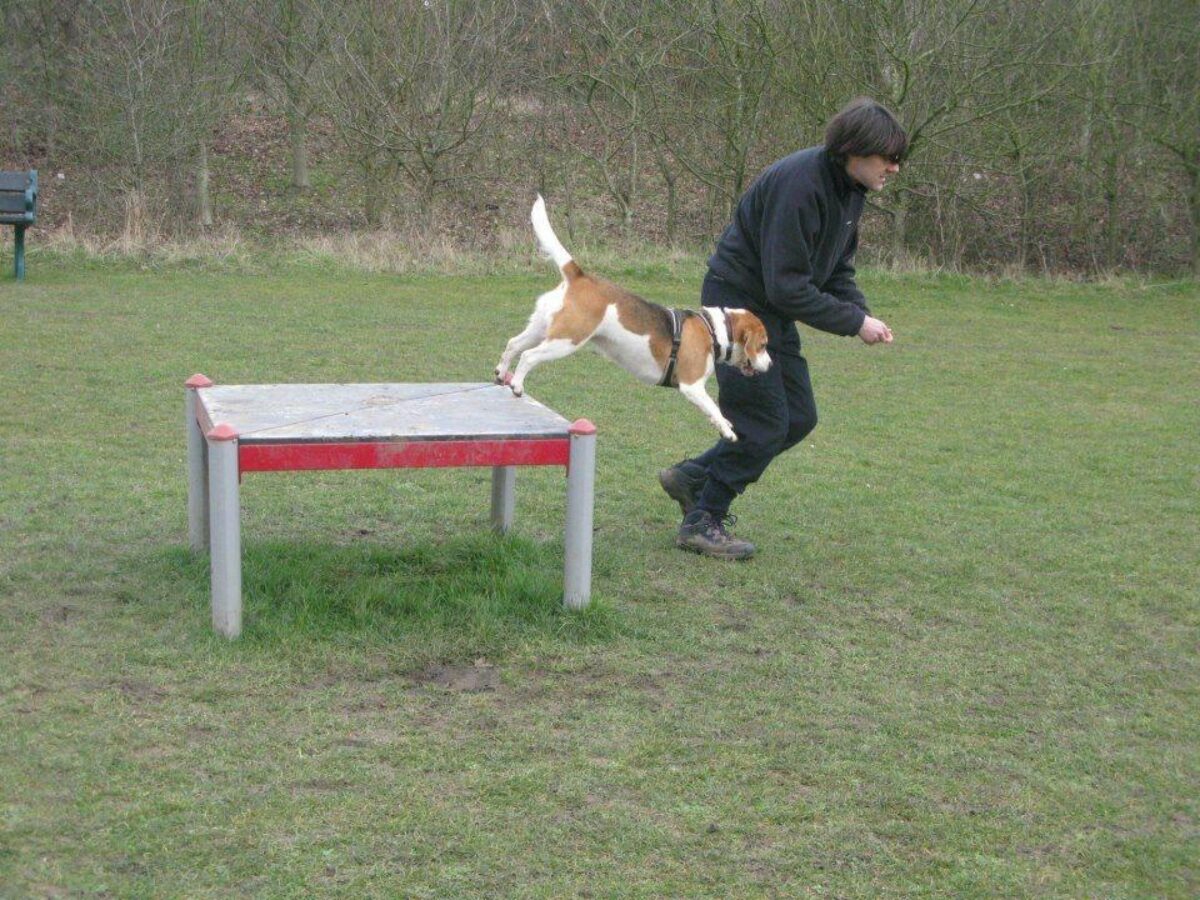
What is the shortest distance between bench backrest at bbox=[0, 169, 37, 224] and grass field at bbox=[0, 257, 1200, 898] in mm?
6624

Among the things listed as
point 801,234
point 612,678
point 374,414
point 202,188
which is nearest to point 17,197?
point 202,188

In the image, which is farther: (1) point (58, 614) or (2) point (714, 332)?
(2) point (714, 332)

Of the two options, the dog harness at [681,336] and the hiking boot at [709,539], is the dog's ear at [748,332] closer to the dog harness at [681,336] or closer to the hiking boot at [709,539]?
the dog harness at [681,336]

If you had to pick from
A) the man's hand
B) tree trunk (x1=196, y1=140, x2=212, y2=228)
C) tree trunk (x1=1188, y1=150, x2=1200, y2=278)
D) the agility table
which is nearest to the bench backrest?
tree trunk (x1=196, y1=140, x2=212, y2=228)

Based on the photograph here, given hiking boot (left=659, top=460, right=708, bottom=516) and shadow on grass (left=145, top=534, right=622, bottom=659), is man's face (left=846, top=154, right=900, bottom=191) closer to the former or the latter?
hiking boot (left=659, top=460, right=708, bottom=516)

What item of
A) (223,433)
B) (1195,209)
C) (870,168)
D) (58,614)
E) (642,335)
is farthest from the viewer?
(1195,209)

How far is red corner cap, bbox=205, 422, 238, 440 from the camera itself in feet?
13.5

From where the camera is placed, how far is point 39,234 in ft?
59.0

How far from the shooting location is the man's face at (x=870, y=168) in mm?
4852

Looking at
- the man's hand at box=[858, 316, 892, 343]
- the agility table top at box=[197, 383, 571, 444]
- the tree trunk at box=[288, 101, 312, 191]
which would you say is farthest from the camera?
the tree trunk at box=[288, 101, 312, 191]

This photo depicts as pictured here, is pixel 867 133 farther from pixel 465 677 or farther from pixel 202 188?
pixel 202 188

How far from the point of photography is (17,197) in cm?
1408

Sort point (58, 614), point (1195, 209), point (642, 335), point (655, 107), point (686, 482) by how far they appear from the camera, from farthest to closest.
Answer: point (655, 107) < point (1195, 209) < point (686, 482) < point (642, 335) < point (58, 614)

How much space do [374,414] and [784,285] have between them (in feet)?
5.55
